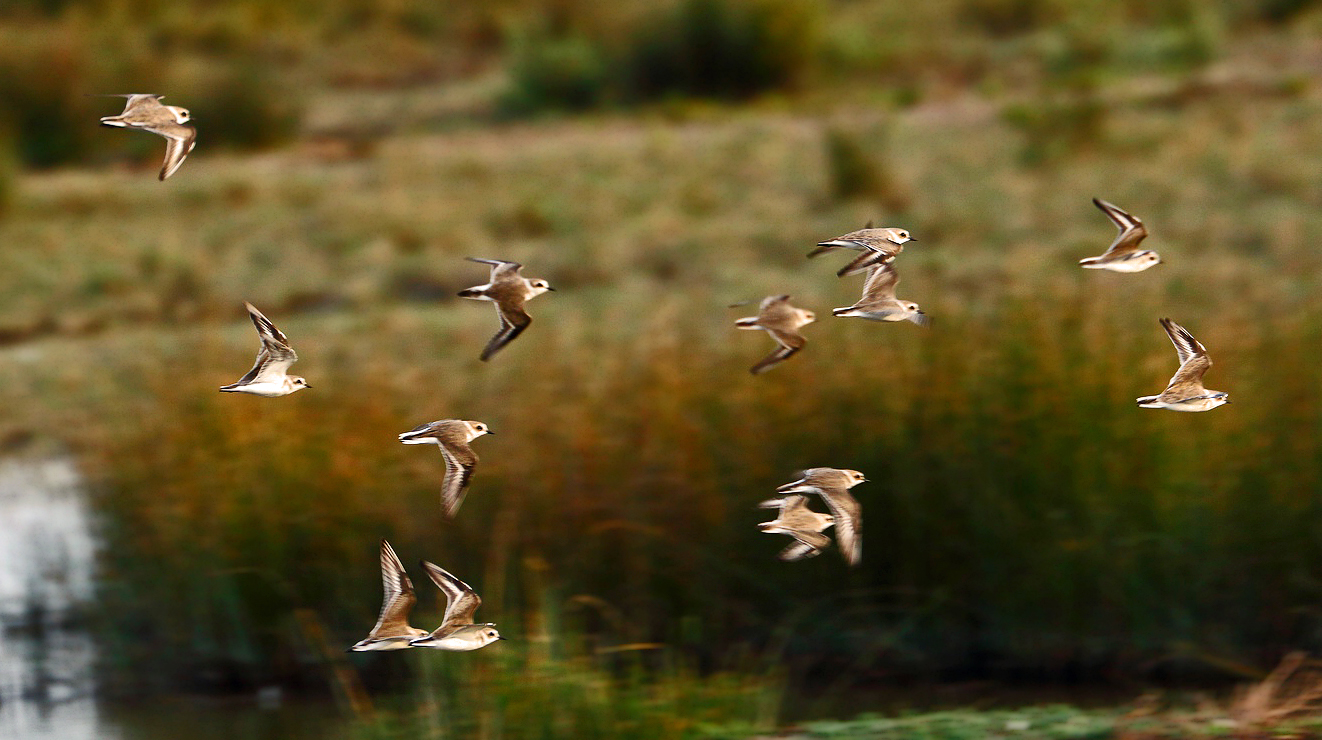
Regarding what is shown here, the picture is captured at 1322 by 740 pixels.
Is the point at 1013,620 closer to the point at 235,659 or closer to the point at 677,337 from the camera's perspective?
the point at 677,337

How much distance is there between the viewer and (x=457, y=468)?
145 inches

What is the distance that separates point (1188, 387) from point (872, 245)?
0.74 m

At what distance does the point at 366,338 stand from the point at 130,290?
3.40m

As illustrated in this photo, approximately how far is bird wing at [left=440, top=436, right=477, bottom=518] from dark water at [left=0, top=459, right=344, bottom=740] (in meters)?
3.97

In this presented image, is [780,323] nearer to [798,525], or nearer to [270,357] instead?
[798,525]

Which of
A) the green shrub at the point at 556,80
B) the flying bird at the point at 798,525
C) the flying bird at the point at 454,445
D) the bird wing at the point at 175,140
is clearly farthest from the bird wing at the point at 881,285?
the green shrub at the point at 556,80

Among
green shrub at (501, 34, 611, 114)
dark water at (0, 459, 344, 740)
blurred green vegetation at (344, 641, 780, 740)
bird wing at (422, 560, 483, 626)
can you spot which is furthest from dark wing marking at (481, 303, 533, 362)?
green shrub at (501, 34, 611, 114)

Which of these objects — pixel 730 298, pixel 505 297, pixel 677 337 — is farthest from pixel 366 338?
pixel 505 297

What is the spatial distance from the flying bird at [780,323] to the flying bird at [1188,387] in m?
0.74

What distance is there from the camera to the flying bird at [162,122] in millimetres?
3779

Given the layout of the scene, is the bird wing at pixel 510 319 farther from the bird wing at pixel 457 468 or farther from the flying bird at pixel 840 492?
the flying bird at pixel 840 492

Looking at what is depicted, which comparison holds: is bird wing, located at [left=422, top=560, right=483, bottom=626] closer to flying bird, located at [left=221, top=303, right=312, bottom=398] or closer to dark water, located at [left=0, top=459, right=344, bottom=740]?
flying bird, located at [left=221, top=303, right=312, bottom=398]

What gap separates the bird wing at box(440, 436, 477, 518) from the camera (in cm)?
359

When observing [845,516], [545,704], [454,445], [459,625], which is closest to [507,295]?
[454,445]
